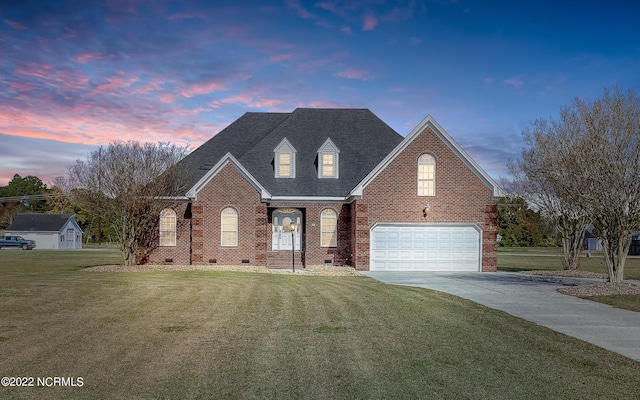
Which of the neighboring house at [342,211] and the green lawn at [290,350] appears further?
the neighboring house at [342,211]

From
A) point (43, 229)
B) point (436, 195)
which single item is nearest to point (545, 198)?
point (436, 195)

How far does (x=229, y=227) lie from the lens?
29.0 metres

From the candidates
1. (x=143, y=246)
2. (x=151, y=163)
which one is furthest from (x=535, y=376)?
(x=143, y=246)

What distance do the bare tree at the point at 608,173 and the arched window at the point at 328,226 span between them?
42.2ft

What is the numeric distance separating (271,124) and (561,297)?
74.2 ft

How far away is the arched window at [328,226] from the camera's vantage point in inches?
1190

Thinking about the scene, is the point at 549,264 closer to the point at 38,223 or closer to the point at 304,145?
the point at 304,145

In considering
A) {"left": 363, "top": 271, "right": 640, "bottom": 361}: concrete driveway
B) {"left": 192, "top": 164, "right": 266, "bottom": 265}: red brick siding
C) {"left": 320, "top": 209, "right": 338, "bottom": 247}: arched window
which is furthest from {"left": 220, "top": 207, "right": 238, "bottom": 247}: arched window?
{"left": 363, "top": 271, "right": 640, "bottom": 361}: concrete driveway

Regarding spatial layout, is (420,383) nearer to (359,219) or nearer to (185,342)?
(185,342)

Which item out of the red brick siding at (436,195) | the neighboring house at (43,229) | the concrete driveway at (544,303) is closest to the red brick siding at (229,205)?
the red brick siding at (436,195)

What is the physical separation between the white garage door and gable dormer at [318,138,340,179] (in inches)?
198

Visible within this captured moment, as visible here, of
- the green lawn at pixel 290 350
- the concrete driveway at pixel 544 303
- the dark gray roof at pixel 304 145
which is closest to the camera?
the green lawn at pixel 290 350

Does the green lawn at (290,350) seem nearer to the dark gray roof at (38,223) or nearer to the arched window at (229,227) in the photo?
the arched window at (229,227)

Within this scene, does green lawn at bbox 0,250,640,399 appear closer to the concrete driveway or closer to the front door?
the concrete driveway
